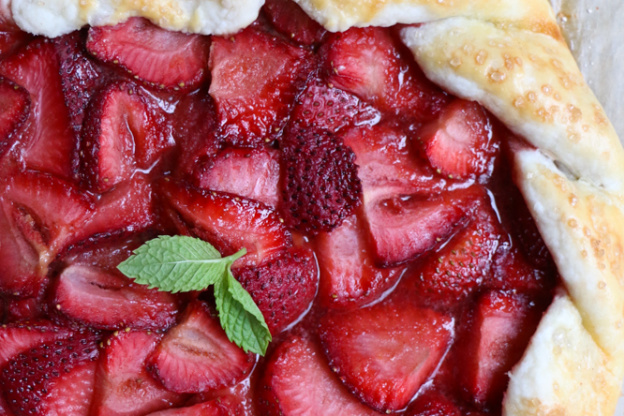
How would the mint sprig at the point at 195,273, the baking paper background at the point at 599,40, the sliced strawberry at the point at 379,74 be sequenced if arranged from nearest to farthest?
1. the mint sprig at the point at 195,273
2. the sliced strawberry at the point at 379,74
3. the baking paper background at the point at 599,40

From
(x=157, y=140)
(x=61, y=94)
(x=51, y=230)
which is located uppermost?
(x=61, y=94)

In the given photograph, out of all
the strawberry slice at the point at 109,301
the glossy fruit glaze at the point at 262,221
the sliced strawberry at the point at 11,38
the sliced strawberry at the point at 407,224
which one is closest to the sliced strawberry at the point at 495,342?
the glossy fruit glaze at the point at 262,221

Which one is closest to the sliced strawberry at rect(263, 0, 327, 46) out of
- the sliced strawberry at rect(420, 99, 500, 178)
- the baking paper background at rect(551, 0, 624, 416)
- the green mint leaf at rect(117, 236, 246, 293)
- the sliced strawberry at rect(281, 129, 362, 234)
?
the sliced strawberry at rect(281, 129, 362, 234)

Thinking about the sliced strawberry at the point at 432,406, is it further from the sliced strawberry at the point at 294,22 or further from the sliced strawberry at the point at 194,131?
the sliced strawberry at the point at 294,22

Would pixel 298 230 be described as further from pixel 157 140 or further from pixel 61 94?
pixel 61 94

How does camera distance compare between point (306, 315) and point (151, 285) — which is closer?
point (151, 285)

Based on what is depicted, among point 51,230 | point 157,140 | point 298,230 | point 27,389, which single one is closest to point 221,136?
point 157,140

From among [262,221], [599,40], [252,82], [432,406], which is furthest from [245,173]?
[599,40]
